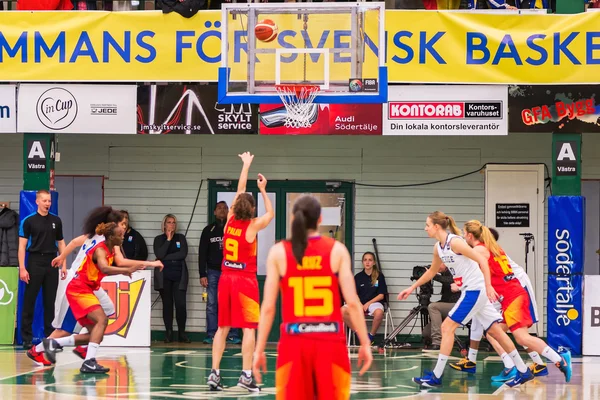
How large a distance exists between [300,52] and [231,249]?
4.20 meters

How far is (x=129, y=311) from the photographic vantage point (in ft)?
53.7

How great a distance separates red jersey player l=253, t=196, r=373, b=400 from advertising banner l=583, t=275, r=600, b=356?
9611mm

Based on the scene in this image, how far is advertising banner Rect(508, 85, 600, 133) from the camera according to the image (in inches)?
619

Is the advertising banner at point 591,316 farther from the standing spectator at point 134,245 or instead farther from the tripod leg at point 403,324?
the standing spectator at point 134,245

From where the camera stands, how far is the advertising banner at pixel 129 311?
16344 mm

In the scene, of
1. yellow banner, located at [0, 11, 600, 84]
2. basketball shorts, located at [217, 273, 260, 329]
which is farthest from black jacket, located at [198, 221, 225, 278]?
basketball shorts, located at [217, 273, 260, 329]

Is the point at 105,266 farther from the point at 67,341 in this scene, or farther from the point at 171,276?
the point at 171,276

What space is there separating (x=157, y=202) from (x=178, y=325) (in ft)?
7.81

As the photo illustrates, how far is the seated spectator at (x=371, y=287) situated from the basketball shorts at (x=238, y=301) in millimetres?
5786

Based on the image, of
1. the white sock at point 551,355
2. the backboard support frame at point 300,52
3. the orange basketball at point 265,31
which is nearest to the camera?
the white sock at point 551,355

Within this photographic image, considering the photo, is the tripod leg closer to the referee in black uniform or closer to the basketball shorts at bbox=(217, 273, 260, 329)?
the referee in black uniform

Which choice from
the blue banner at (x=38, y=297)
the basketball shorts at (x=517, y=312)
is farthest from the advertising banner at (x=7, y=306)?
the basketball shorts at (x=517, y=312)

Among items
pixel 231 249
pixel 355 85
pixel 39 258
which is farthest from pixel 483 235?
pixel 39 258

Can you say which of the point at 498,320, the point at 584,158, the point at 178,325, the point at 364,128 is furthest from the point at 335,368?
the point at 584,158
